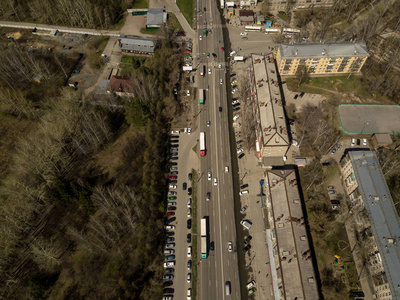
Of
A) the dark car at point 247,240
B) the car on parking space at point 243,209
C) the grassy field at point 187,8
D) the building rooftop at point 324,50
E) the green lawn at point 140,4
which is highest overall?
the green lawn at point 140,4

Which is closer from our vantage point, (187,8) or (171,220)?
(171,220)

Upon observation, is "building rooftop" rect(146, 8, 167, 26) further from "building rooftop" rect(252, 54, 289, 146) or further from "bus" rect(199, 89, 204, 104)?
"building rooftop" rect(252, 54, 289, 146)

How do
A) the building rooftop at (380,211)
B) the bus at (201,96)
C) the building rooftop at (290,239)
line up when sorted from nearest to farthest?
the building rooftop at (290,239) < the building rooftop at (380,211) < the bus at (201,96)

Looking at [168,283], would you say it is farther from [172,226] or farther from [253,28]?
[253,28]

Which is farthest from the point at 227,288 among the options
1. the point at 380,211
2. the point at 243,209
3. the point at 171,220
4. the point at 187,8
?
the point at 187,8

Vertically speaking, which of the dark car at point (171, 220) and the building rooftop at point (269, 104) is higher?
the building rooftop at point (269, 104)

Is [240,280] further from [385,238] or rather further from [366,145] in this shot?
[366,145]

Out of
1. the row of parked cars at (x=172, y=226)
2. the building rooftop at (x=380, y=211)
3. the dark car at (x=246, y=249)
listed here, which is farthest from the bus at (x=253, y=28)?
the dark car at (x=246, y=249)

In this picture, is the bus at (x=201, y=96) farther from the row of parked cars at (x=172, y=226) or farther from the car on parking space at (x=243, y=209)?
the car on parking space at (x=243, y=209)
